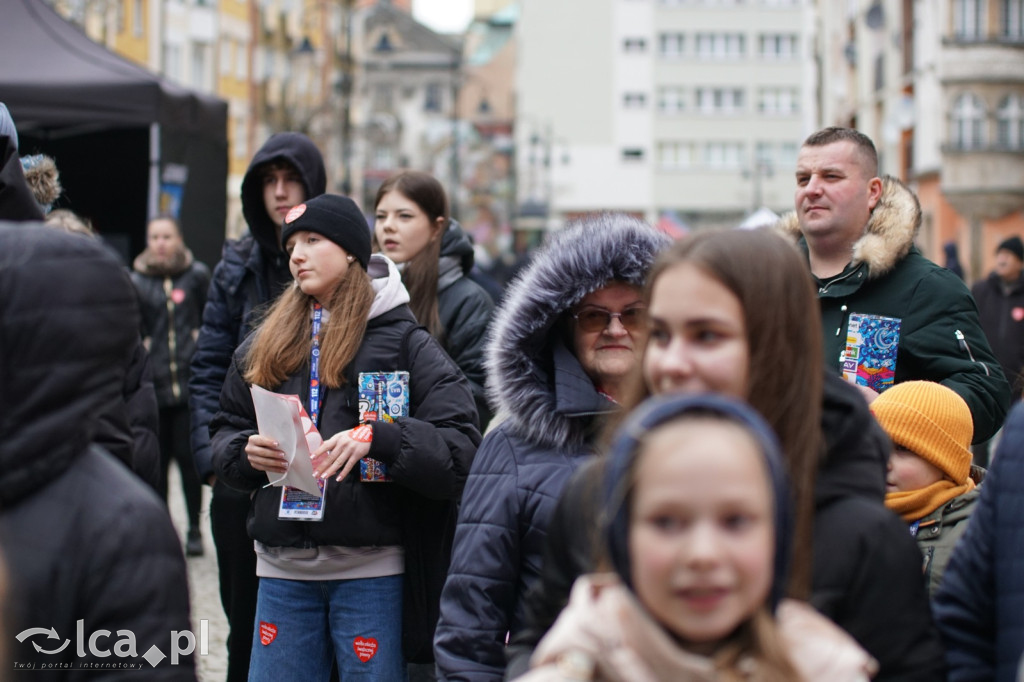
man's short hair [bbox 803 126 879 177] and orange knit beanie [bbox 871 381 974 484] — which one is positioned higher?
man's short hair [bbox 803 126 879 177]

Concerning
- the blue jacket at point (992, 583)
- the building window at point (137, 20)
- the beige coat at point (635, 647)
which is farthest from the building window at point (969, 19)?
the beige coat at point (635, 647)

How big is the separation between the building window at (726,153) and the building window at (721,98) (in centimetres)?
203

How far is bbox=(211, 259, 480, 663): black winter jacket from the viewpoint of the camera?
447 centimetres

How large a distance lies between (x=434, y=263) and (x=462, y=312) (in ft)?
0.86

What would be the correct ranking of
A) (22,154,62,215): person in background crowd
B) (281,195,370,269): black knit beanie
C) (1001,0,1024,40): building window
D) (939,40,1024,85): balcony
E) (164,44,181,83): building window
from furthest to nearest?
(164,44,181,83): building window
(1001,0,1024,40): building window
(939,40,1024,85): balcony
(22,154,62,215): person in background crowd
(281,195,370,269): black knit beanie

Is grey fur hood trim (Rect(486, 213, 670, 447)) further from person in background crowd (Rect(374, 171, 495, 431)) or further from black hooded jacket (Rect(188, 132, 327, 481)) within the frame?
person in background crowd (Rect(374, 171, 495, 431))

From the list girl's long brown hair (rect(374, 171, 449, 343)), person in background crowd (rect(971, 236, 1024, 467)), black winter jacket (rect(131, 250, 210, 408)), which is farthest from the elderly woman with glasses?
person in background crowd (rect(971, 236, 1024, 467))

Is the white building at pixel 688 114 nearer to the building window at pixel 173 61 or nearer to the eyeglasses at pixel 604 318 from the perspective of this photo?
the building window at pixel 173 61

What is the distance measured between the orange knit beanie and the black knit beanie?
183cm

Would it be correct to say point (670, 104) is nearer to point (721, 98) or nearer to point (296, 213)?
point (721, 98)

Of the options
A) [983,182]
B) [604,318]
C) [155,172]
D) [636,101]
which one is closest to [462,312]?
[604,318]

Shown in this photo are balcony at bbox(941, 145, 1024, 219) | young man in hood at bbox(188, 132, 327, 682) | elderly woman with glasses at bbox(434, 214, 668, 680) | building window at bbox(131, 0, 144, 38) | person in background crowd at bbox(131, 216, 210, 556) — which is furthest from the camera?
building window at bbox(131, 0, 144, 38)

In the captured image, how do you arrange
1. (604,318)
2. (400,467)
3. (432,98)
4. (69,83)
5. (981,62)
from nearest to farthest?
(604,318), (400,467), (69,83), (981,62), (432,98)

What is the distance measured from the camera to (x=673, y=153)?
8456 centimetres
